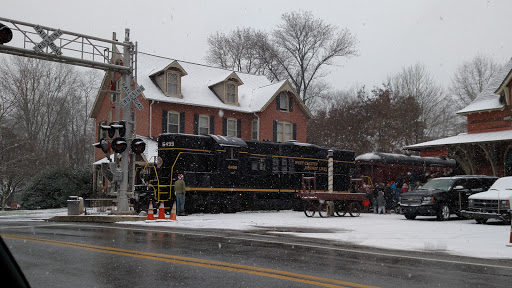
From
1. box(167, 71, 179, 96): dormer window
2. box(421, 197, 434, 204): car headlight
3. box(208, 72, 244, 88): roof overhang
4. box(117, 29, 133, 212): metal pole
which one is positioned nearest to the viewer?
box(117, 29, 133, 212): metal pole

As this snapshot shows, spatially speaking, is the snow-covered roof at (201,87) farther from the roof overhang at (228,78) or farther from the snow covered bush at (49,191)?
the snow covered bush at (49,191)

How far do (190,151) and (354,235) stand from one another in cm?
1244

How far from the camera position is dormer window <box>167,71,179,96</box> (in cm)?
3584

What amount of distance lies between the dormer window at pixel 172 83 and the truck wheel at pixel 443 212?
66.8 ft

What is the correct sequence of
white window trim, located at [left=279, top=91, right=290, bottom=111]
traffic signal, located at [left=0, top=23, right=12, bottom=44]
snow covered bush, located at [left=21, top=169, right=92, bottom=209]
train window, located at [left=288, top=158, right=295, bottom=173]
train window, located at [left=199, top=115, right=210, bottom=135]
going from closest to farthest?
traffic signal, located at [left=0, top=23, right=12, bottom=44]
train window, located at [left=288, top=158, right=295, bottom=173]
snow covered bush, located at [left=21, top=169, right=92, bottom=209]
train window, located at [left=199, top=115, right=210, bottom=135]
white window trim, located at [left=279, top=91, right=290, bottom=111]

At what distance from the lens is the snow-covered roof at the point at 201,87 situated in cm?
3572

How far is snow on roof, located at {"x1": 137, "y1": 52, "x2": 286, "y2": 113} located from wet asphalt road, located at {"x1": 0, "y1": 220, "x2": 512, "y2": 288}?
2360cm

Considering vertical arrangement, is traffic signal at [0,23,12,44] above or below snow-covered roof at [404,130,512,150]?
above

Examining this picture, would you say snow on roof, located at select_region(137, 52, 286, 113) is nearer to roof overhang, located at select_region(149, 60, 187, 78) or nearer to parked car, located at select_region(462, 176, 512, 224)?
roof overhang, located at select_region(149, 60, 187, 78)

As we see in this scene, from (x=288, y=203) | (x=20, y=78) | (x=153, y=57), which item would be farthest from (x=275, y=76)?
(x=288, y=203)

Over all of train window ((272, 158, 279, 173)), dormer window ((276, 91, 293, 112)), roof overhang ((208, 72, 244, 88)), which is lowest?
train window ((272, 158, 279, 173))

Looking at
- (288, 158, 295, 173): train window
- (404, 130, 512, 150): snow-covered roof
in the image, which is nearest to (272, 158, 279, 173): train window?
(288, 158, 295, 173): train window

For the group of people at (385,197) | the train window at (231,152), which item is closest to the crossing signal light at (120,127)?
the train window at (231,152)

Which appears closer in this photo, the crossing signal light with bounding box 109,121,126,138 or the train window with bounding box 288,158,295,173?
the crossing signal light with bounding box 109,121,126,138
